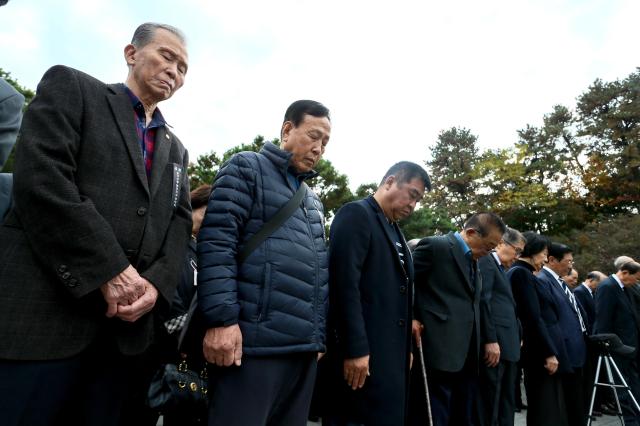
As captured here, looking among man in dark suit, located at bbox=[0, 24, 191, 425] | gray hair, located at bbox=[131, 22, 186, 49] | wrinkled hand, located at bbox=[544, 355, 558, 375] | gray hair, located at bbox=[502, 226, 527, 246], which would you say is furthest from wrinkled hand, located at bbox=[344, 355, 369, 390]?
gray hair, located at bbox=[502, 226, 527, 246]

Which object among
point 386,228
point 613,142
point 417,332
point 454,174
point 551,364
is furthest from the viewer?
point 454,174

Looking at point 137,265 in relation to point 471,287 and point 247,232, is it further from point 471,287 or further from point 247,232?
point 471,287

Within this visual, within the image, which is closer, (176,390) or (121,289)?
(121,289)

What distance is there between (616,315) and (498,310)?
329cm

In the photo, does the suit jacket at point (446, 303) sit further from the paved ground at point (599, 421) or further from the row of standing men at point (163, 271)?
the paved ground at point (599, 421)

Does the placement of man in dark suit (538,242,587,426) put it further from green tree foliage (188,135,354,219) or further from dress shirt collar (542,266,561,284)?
green tree foliage (188,135,354,219)

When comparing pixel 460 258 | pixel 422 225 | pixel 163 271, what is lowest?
pixel 163 271

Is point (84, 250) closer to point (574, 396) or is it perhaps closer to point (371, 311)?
point (371, 311)

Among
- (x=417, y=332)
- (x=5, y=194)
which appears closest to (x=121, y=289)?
(x=5, y=194)

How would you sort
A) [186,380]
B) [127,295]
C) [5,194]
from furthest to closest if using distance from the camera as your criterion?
[186,380]
[5,194]
[127,295]

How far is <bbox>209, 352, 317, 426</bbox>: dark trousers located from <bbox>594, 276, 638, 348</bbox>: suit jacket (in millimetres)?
6230

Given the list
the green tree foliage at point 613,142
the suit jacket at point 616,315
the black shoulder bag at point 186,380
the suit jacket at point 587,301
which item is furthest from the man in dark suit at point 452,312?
the green tree foliage at point 613,142

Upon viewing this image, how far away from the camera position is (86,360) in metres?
1.63

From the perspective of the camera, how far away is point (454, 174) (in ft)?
129
